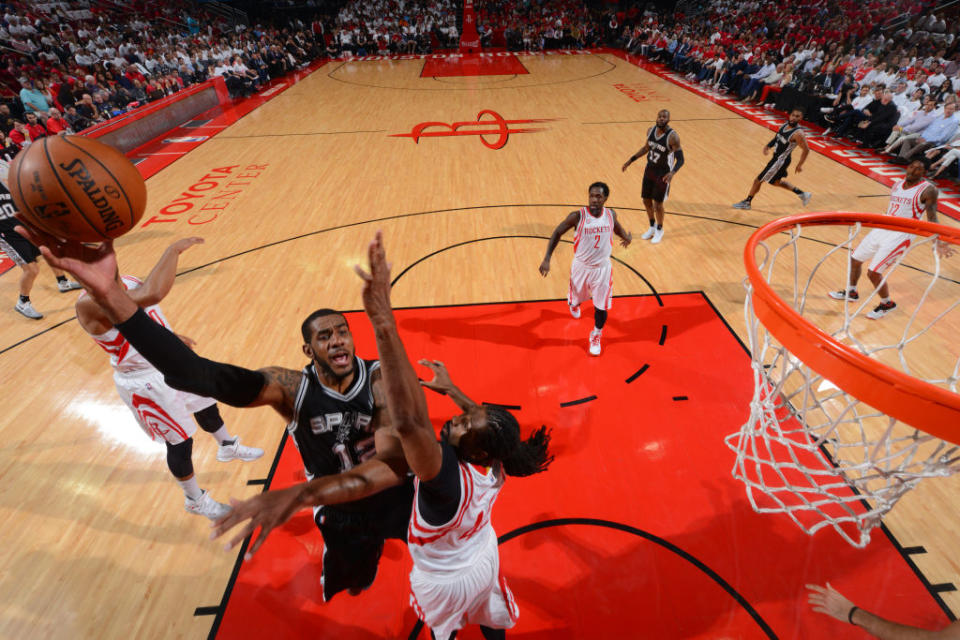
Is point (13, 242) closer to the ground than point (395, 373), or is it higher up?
closer to the ground

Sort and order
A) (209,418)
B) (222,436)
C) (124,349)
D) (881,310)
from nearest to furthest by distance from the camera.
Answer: (124,349) → (209,418) → (222,436) → (881,310)

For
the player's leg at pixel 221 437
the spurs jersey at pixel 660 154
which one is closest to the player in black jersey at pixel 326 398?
the player's leg at pixel 221 437

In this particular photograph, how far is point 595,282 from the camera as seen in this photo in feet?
14.1

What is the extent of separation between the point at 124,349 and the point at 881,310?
21.0 feet


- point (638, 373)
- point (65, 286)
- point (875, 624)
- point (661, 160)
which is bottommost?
point (65, 286)

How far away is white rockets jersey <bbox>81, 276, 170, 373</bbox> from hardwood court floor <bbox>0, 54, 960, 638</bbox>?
1.16 m

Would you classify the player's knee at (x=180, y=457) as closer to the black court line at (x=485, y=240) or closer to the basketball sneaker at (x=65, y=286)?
the black court line at (x=485, y=240)

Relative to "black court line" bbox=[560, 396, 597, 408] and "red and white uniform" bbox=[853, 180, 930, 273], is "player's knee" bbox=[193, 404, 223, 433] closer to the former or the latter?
"black court line" bbox=[560, 396, 597, 408]

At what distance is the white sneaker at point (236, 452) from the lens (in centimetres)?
355

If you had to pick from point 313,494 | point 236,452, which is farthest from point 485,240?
point 313,494

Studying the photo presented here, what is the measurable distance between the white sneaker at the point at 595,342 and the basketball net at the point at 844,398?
1.33 meters

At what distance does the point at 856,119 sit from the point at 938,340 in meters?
7.62

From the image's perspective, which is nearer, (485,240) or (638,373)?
(638,373)

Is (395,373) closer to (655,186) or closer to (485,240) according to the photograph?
(485,240)
